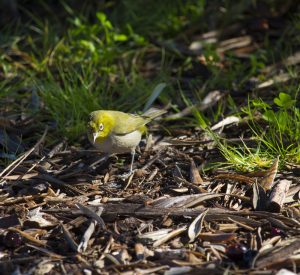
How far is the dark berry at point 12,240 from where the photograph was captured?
13.0ft

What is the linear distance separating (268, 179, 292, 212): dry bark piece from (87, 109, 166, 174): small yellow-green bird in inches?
49.0

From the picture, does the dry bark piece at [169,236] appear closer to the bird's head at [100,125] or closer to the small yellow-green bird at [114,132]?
the small yellow-green bird at [114,132]

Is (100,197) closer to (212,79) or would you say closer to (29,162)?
(29,162)

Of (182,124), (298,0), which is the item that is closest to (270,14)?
(298,0)

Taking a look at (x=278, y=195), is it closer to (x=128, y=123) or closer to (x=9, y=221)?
(x=128, y=123)

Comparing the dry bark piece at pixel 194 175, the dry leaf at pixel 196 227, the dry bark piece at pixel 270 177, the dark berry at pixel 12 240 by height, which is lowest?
the dry bark piece at pixel 270 177

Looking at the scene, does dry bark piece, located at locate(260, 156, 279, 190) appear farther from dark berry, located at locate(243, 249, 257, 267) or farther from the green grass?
dark berry, located at locate(243, 249, 257, 267)

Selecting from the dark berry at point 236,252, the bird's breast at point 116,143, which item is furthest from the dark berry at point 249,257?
the bird's breast at point 116,143

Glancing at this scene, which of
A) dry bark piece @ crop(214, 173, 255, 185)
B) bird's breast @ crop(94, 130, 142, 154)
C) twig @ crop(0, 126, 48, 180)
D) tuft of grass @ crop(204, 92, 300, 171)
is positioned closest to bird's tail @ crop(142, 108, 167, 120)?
bird's breast @ crop(94, 130, 142, 154)

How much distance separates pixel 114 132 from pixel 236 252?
1.86m

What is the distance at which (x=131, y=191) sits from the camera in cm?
463

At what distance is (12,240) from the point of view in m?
3.98

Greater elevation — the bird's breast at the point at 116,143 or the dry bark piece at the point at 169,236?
the bird's breast at the point at 116,143

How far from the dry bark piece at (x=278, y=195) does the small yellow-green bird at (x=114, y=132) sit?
125 cm
